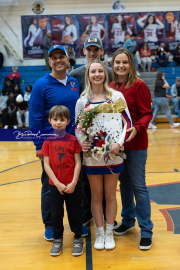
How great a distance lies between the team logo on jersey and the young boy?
41.2 ft

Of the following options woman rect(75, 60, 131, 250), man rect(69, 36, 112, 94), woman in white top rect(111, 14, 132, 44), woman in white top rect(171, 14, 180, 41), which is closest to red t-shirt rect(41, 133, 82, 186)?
woman rect(75, 60, 131, 250)

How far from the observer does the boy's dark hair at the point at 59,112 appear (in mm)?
2498

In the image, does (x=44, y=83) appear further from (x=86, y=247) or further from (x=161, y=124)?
(x=161, y=124)

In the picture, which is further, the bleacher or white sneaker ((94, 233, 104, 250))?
the bleacher

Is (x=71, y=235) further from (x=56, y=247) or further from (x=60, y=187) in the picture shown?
(x=60, y=187)

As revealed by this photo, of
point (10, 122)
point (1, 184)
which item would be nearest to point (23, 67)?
point (10, 122)

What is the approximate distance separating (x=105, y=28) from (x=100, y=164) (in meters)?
12.2

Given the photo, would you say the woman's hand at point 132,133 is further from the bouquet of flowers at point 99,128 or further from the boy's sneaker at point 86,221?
the boy's sneaker at point 86,221

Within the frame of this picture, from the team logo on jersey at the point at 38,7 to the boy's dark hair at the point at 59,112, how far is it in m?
12.5

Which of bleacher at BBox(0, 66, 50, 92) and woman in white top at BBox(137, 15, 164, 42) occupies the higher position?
woman in white top at BBox(137, 15, 164, 42)

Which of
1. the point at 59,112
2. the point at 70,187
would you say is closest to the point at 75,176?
the point at 70,187

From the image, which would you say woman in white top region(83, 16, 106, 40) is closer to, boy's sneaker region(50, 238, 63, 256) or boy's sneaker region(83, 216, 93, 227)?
boy's sneaker region(83, 216, 93, 227)

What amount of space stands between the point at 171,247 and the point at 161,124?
8.19 metres

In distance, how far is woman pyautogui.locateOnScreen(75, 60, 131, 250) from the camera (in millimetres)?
2535
